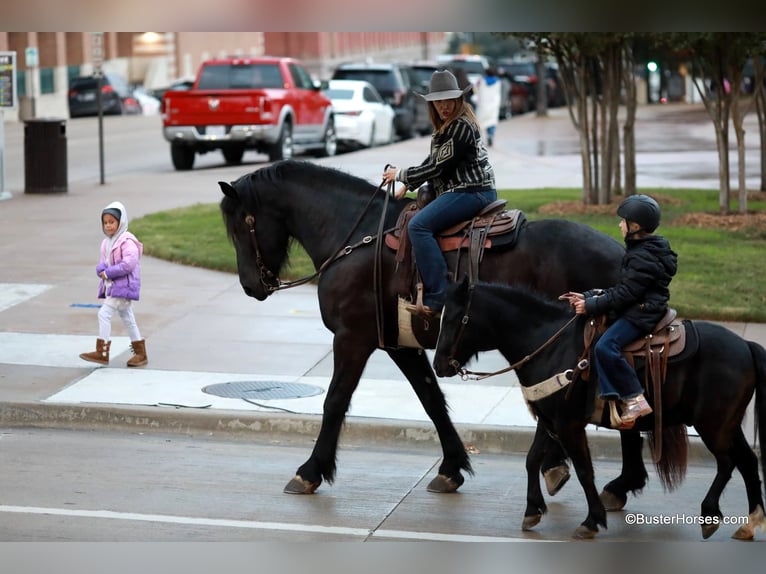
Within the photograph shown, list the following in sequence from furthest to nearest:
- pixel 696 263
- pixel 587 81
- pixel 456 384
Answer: pixel 587 81
pixel 696 263
pixel 456 384

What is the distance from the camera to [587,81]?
19656mm

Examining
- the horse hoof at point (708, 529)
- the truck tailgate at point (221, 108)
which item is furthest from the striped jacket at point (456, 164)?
the truck tailgate at point (221, 108)

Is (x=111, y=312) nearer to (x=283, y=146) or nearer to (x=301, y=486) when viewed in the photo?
(x=301, y=486)

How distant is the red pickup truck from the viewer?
24906 millimetres

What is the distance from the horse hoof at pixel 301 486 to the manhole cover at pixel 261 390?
7.18 ft

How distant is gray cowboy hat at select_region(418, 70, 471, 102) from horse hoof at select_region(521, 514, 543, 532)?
8.35 feet

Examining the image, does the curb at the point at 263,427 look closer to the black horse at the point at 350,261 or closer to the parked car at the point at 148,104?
the black horse at the point at 350,261

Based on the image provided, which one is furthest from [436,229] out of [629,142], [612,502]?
[629,142]

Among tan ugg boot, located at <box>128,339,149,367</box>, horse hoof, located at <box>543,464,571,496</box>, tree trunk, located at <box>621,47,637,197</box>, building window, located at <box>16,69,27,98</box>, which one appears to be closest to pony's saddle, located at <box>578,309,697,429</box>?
horse hoof, located at <box>543,464,571,496</box>

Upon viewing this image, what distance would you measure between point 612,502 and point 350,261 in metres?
2.19

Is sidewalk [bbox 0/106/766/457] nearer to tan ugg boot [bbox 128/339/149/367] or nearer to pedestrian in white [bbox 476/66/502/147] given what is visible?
tan ugg boot [bbox 128/339/149/367]

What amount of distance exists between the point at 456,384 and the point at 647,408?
13.2ft
